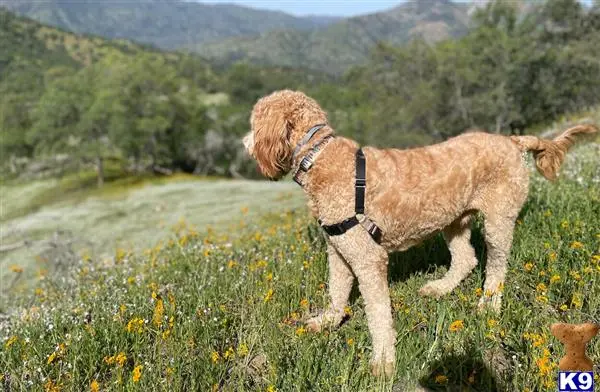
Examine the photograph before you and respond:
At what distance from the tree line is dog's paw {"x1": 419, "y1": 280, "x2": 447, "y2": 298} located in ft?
137

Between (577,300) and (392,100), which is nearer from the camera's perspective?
(577,300)

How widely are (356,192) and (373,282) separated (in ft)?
2.65

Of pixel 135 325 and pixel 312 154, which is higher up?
pixel 312 154

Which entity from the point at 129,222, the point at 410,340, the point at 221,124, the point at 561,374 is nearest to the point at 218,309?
the point at 410,340

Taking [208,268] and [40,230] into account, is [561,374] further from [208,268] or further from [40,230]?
[40,230]

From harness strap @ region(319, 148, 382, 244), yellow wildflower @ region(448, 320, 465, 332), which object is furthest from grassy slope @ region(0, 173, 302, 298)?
yellow wildflower @ region(448, 320, 465, 332)

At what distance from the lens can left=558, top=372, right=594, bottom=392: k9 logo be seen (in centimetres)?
199

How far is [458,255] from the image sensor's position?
5.13 metres

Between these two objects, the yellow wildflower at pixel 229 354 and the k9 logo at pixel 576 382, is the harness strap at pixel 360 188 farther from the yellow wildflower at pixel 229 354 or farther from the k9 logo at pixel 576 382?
the k9 logo at pixel 576 382

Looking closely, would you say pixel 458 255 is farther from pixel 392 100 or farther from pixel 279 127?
pixel 392 100

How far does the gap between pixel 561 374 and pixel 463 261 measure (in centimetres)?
316

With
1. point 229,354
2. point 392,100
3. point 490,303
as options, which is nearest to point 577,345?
point 490,303

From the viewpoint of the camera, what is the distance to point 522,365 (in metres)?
3.42

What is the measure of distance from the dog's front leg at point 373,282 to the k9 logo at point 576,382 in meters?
1.83
